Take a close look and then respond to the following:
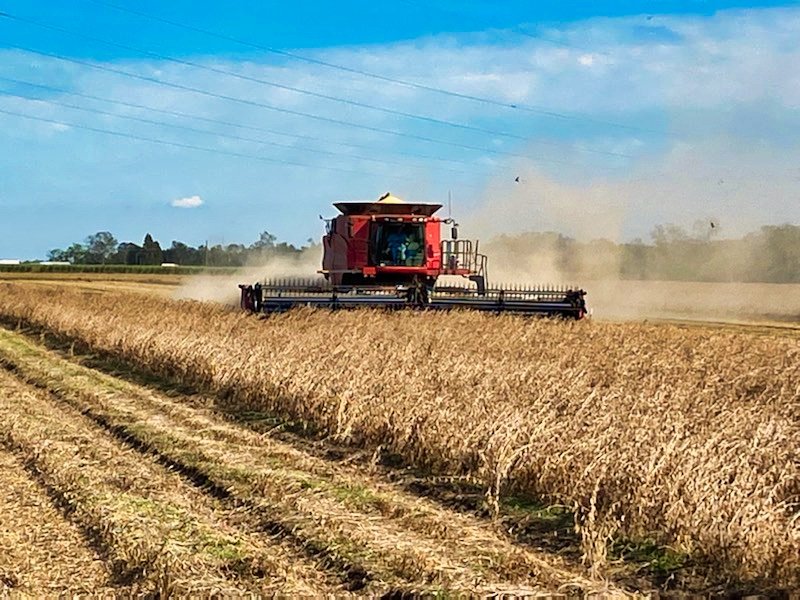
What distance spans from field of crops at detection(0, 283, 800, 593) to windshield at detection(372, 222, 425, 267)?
352 inches

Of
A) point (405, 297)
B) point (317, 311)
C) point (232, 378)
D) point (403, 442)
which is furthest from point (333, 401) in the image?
point (405, 297)

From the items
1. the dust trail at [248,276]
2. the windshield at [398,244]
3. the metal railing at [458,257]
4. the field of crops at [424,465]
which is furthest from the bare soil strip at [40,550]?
the dust trail at [248,276]

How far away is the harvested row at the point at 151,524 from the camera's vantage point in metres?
5.72

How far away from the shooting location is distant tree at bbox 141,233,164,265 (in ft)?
307

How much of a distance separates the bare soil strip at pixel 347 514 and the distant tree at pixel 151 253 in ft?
275

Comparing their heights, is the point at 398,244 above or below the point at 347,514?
above

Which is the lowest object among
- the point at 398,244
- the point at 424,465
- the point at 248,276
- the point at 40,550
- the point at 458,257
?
the point at 40,550

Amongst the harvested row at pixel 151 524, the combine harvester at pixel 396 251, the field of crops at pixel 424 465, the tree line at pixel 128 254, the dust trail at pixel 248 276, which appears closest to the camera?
the harvested row at pixel 151 524

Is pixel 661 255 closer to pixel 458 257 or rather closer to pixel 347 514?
pixel 458 257

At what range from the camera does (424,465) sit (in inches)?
337

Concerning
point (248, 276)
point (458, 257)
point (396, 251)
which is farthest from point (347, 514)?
point (248, 276)

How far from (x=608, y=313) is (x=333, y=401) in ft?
75.5

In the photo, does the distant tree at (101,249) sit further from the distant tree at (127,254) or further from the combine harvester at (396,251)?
the combine harvester at (396,251)

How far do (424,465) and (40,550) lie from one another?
326 centimetres
